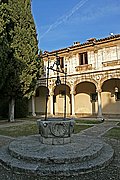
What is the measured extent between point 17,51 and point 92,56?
714 centimetres

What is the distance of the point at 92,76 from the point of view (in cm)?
1736

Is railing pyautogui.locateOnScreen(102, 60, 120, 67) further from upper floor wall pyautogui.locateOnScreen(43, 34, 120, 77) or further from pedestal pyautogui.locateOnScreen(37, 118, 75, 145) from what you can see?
pedestal pyautogui.locateOnScreen(37, 118, 75, 145)

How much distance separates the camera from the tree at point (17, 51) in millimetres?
12953

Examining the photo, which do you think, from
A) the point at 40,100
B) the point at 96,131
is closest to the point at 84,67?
the point at 40,100

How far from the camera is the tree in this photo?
42.5 ft

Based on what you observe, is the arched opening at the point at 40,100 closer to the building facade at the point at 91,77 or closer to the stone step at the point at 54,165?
the building facade at the point at 91,77

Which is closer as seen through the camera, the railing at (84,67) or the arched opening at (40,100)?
the railing at (84,67)

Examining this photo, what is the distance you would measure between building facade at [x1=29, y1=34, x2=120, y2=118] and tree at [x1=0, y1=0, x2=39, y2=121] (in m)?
2.56

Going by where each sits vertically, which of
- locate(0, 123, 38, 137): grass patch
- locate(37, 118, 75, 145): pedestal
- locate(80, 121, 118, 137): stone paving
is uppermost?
locate(37, 118, 75, 145): pedestal

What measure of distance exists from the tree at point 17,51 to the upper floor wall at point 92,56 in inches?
101

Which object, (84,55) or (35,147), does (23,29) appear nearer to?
(84,55)

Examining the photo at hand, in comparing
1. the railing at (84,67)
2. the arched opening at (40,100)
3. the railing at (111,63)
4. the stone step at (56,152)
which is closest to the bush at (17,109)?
the arched opening at (40,100)

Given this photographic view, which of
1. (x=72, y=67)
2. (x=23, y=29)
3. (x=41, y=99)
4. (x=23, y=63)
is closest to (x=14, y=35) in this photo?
(x=23, y=29)

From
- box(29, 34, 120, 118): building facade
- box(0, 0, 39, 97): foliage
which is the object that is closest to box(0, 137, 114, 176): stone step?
box(0, 0, 39, 97): foliage
